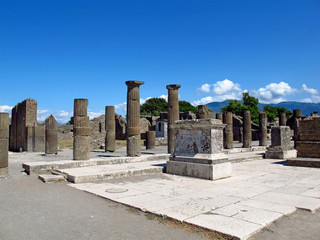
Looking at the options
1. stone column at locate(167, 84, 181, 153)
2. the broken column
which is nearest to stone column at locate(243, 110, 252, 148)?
the broken column

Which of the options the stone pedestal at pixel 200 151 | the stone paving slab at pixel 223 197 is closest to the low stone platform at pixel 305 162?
the stone paving slab at pixel 223 197

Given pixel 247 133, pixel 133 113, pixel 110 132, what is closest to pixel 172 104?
pixel 133 113

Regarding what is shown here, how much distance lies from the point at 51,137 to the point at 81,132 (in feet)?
19.6

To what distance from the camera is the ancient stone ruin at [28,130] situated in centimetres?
1811

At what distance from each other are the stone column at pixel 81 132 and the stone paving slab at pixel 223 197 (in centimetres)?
382

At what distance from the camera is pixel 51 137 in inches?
619

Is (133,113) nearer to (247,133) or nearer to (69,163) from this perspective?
(69,163)

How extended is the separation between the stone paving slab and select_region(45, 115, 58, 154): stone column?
9.73m

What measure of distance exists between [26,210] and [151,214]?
220 centimetres

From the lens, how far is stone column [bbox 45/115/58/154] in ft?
51.1

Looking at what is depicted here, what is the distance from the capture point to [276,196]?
5387mm

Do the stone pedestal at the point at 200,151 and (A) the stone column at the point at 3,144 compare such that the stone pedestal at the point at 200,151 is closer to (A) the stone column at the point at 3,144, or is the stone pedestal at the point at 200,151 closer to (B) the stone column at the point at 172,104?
(A) the stone column at the point at 3,144

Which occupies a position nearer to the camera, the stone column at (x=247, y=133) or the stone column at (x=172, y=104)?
the stone column at (x=172, y=104)

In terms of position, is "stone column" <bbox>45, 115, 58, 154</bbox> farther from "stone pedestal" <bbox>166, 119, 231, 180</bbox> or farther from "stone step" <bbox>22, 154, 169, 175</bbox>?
"stone pedestal" <bbox>166, 119, 231, 180</bbox>
